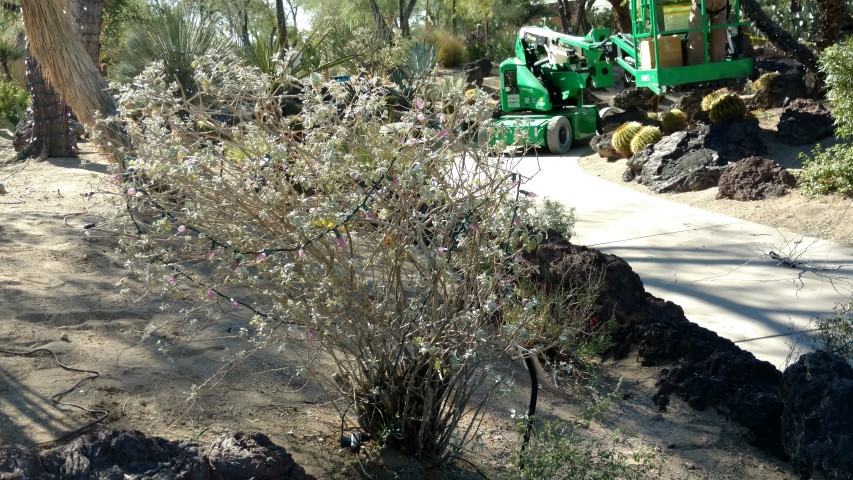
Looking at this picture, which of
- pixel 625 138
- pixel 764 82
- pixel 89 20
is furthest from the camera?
pixel 764 82

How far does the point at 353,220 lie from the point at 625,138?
439 inches

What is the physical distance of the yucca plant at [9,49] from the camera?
2397 cm

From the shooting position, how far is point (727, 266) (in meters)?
7.45

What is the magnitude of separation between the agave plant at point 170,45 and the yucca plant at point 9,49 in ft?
47.0

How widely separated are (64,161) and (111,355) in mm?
7420

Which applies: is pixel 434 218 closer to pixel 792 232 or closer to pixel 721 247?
pixel 721 247

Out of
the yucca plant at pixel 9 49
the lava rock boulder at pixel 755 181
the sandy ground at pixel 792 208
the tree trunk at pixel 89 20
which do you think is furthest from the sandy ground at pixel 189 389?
the yucca plant at pixel 9 49

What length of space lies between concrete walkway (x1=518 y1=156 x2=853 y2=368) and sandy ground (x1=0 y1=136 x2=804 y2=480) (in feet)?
3.88

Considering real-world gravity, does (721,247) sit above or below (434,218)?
below

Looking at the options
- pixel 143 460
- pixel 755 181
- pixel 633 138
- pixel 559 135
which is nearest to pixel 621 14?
pixel 559 135

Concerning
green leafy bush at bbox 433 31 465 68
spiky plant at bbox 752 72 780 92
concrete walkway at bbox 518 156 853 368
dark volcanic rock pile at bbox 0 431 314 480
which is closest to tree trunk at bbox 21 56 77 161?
concrete walkway at bbox 518 156 853 368

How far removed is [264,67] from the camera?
38.0 feet

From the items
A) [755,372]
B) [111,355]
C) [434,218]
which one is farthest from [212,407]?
[755,372]

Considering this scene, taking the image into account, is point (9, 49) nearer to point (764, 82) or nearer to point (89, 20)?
point (89, 20)
